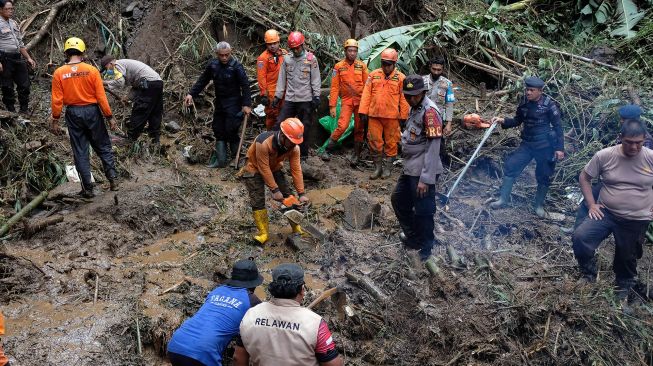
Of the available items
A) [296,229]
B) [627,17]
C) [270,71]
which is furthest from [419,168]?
[627,17]

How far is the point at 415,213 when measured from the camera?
593cm

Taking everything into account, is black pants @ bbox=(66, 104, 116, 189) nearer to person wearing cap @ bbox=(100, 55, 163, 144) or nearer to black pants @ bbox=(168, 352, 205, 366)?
person wearing cap @ bbox=(100, 55, 163, 144)

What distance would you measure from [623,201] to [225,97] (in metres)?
5.14

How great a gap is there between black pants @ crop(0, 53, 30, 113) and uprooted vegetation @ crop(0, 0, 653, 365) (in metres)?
0.30

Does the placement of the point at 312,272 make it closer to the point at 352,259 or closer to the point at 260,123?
the point at 352,259

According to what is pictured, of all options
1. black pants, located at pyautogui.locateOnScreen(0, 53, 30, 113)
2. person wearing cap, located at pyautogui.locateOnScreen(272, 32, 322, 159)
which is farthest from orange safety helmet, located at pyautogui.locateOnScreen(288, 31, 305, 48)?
black pants, located at pyautogui.locateOnScreen(0, 53, 30, 113)

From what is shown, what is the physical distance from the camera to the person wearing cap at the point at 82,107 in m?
6.67

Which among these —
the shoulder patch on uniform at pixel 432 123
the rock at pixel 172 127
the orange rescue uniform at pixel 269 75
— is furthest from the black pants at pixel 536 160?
the rock at pixel 172 127

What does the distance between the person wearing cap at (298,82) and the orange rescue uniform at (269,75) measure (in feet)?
0.66

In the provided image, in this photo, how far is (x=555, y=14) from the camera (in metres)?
11.6

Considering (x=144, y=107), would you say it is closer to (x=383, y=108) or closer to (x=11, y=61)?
(x=11, y=61)

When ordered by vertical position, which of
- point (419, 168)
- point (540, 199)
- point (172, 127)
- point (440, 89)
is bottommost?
point (540, 199)

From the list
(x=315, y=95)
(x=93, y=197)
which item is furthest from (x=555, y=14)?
(x=93, y=197)

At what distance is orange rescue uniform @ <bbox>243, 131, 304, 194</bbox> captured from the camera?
19.8ft
